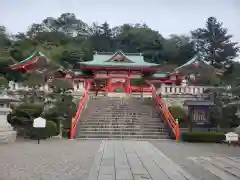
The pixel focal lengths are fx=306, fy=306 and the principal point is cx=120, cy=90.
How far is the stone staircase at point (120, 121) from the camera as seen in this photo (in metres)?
19.2

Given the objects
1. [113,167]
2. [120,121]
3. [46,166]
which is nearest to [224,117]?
[120,121]

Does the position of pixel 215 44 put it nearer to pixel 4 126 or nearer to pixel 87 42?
pixel 87 42

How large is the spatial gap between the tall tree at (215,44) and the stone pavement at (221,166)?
44767 millimetres

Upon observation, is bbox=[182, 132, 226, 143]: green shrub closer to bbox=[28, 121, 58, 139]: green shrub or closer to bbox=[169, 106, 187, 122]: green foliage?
bbox=[169, 106, 187, 122]: green foliage

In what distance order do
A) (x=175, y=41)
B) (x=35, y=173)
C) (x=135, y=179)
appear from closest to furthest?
(x=135, y=179)
(x=35, y=173)
(x=175, y=41)

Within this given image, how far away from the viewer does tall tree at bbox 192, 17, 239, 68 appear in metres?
56.1

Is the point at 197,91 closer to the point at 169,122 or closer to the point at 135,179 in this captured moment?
the point at 169,122

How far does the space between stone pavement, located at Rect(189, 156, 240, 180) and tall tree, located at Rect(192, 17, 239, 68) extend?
147ft

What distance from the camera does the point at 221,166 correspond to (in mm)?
9523

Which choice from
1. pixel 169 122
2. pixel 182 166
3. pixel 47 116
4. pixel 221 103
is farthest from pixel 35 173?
pixel 221 103

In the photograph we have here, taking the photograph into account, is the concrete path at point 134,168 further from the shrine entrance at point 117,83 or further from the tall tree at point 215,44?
the tall tree at point 215,44

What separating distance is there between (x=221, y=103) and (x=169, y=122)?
144 inches

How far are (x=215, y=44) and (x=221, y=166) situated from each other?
53320 mm

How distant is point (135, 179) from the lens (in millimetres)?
7309
